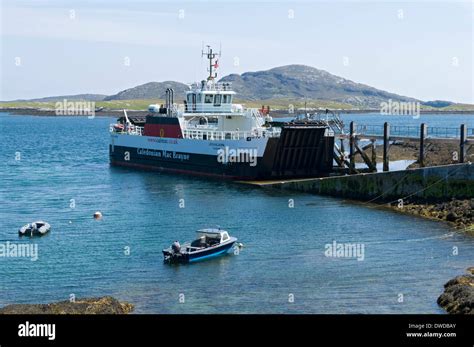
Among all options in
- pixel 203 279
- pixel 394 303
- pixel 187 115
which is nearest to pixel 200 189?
pixel 187 115

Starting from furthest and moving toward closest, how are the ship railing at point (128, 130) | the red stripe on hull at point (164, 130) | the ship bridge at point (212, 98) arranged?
the ship railing at point (128, 130), the ship bridge at point (212, 98), the red stripe on hull at point (164, 130)

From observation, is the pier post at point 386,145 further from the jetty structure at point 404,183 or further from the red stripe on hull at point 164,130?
the red stripe on hull at point 164,130

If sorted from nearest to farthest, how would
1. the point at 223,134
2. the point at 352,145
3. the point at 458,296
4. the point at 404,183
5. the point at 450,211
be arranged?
1. the point at 458,296
2. the point at 450,211
3. the point at 404,183
4. the point at 352,145
5. the point at 223,134

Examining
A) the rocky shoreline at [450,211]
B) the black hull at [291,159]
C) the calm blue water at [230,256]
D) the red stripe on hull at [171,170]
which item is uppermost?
the black hull at [291,159]

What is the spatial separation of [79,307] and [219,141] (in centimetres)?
3639

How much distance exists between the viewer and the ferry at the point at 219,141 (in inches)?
2184

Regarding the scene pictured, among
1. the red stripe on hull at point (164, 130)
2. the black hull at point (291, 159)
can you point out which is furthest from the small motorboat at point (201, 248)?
the red stripe on hull at point (164, 130)

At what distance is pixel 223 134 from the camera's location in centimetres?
5903

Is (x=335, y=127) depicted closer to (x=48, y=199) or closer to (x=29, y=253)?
(x=48, y=199)

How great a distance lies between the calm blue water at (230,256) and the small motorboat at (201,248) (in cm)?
53

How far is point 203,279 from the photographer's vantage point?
1117 inches

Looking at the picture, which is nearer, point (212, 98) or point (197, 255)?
point (197, 255)

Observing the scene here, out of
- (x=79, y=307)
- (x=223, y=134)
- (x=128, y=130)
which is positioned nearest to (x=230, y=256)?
(x=79, y=307)

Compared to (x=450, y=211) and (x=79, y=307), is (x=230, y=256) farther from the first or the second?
(x=450, y=211)
